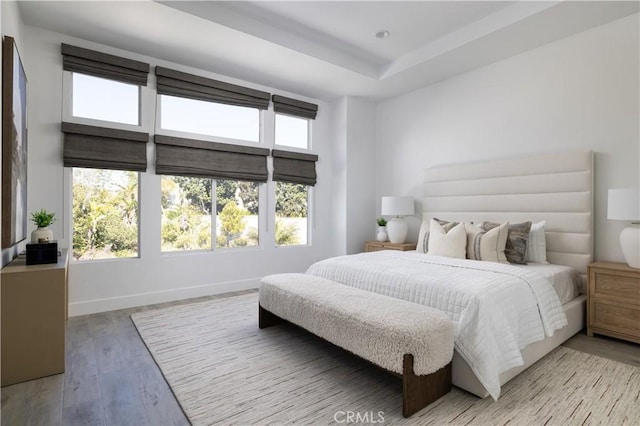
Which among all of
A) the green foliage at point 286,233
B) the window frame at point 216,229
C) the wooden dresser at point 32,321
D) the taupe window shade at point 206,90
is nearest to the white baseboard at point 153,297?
the window frame at point 216,229

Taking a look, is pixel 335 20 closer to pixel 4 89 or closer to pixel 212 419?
pixel 4 89

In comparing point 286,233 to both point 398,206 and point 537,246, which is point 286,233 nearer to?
point 398,206

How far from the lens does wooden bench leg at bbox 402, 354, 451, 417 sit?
1.75m

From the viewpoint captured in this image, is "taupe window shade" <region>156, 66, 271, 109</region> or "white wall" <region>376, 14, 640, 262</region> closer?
"white wall" <region>376, 14, 640, 262</region>

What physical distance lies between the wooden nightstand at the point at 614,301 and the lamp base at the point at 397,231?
2.15 metres

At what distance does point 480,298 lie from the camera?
6.60 ft

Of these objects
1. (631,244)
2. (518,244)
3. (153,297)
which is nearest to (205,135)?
(153,297)

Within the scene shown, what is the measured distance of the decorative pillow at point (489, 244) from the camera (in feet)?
10.1

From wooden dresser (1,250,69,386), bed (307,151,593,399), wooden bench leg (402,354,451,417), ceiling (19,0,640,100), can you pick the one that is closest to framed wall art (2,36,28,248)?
wooden dresser (1,250,69,386)

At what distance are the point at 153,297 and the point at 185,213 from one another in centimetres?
104

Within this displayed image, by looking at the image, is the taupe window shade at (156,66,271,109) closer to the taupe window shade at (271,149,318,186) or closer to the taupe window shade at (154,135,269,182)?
the taupe window shade at (154,135,269,182)

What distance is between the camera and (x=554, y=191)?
3293 millimetres

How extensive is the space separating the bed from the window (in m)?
1.64

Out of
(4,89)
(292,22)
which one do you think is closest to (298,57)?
(292,22)
